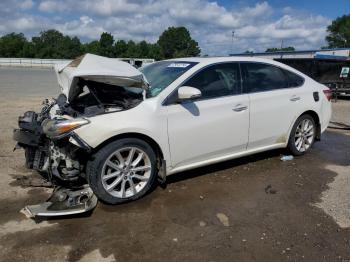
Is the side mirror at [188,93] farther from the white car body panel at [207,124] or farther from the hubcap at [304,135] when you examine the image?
the hubcap at [304,135]

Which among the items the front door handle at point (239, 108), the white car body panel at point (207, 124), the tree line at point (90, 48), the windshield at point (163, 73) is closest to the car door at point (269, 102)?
the white car body panel at point (207, 124)

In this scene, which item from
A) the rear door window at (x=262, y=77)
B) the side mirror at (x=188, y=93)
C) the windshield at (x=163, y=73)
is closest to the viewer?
the side mirror at (x=188, y=93)

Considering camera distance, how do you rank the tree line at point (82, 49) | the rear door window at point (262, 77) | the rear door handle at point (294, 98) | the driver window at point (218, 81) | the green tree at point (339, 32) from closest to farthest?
the driver window at point (218, 81) → the rear door window at point (262, 77) → the rear door handle at point (294, 98) → the tree line at point (82, 49) → the green tree at point (339, 32)

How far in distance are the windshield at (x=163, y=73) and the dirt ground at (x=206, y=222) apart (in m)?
1.29

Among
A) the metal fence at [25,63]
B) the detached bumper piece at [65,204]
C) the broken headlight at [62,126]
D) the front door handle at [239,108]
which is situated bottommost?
the detached bumper piece at [65,204]

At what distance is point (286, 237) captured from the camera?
3.59 m

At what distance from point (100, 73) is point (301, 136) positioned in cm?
363

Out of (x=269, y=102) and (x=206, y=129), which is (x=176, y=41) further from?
(x=206, y=129)

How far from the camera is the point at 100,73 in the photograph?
4.10 metres

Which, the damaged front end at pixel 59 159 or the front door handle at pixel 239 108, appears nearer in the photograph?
the damaged front end at pixel 59 159

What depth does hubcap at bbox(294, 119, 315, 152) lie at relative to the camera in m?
6.05

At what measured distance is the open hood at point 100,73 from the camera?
162 inches

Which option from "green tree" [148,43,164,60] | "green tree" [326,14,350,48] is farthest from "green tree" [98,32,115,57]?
"green tree" [326,14,350,48]

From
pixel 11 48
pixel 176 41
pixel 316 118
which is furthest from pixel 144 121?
pixel 176 41
